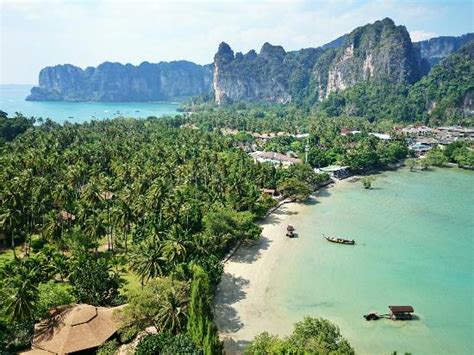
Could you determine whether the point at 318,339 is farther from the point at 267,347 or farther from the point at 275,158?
the point at 275,158

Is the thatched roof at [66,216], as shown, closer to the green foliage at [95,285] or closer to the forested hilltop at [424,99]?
the green foliage at [95,285]

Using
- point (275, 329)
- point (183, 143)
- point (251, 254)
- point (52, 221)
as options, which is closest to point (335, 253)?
point (251, 254)

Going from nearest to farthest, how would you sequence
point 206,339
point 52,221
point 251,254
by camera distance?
point 206,339 < point 52,221 < point 251,254

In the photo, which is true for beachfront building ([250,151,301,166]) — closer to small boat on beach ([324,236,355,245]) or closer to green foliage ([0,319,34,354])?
small boat on beach ([324,236,355,245])

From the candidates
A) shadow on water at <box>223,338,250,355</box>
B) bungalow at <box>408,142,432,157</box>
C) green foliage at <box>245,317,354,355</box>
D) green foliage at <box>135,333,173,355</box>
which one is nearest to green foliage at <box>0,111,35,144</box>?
shadow on water at <box>223,338,250,355</box>

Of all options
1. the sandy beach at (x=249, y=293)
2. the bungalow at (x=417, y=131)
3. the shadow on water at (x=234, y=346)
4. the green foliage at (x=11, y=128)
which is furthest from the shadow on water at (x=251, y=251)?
the bungalow at (x=417, y=131)

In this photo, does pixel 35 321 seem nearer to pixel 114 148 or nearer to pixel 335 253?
pixel 335 253

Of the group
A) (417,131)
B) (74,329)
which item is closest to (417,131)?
(417,131)
